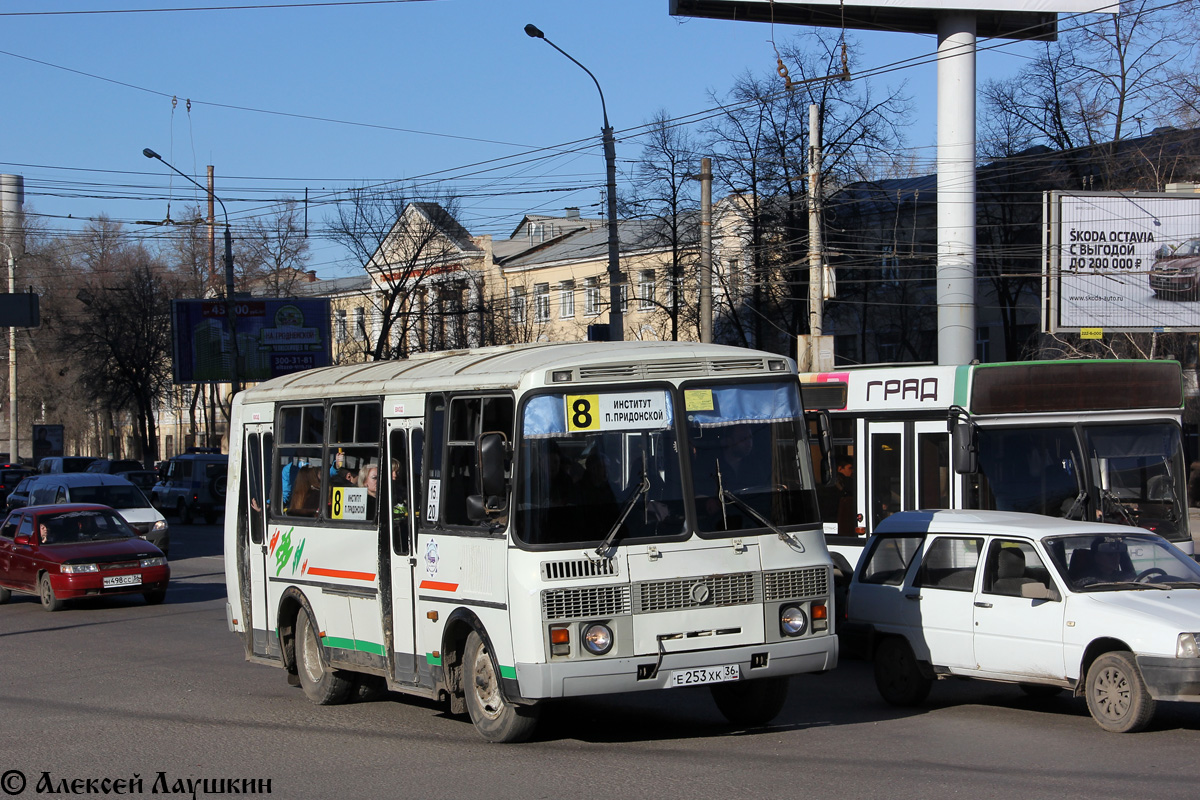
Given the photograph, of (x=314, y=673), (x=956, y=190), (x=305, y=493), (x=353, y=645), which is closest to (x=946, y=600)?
(x=353, y=645)

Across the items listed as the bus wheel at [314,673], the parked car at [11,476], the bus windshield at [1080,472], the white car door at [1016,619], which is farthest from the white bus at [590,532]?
the parked car at [11,476]

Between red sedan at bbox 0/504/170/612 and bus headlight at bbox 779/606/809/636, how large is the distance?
1272 cm

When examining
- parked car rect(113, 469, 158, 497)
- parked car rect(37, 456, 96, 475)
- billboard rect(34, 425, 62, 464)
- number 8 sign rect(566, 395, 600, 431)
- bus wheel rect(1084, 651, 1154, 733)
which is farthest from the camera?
billboard rect(34, 425, 62, 464)

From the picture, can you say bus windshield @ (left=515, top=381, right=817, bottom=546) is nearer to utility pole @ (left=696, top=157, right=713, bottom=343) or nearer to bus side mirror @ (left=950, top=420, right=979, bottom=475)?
bus side mirror @ (left=950, top=420, right=979, bottom=475)

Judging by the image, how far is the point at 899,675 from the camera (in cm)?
1015

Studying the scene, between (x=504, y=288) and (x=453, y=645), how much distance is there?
53.1m

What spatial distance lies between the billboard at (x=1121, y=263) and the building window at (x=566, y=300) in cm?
3035

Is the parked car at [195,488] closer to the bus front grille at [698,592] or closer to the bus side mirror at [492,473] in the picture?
the bus side mirror at [492,473]

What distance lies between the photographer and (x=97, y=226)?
73.4 meters

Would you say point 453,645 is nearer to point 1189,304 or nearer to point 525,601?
point 525,601

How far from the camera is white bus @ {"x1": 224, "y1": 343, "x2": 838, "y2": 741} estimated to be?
8039 millimetres

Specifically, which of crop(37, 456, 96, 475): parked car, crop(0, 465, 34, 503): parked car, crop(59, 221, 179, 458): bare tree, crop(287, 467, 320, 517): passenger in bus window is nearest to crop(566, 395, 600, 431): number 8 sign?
crop(287, 467, 320, 517): passenger in bus window

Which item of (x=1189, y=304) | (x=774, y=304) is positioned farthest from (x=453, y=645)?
(x=774, y=304)

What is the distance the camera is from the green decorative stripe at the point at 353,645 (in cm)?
975
